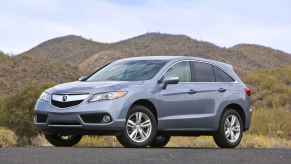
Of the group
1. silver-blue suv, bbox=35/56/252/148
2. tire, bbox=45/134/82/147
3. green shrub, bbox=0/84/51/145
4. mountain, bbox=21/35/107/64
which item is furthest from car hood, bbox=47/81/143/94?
mountain, bbox=21/35/107/64

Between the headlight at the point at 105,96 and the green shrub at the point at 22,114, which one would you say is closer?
the headlight at the point at 105,96

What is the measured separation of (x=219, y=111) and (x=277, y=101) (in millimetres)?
25261

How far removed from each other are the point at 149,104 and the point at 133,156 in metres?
2.86

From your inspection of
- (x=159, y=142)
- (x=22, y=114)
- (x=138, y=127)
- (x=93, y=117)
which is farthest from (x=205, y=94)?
(x=22, y=114)

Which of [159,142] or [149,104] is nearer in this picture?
[149,104]

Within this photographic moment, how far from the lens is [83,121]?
13.8m

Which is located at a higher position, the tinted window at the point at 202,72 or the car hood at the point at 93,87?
the tinted window at the point at 202,72

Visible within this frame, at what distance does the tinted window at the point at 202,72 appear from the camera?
51.2 ft

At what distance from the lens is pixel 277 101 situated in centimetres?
4050

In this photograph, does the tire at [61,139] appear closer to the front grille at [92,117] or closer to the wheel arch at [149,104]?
the front grille at [92,117]

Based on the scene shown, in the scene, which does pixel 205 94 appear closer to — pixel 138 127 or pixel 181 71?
pixel 181 71

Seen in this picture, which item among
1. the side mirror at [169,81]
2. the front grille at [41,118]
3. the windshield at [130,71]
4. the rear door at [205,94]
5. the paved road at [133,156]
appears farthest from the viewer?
the rear door at [205,94]

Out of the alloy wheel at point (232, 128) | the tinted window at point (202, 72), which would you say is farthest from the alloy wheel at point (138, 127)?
the alloy wheel at point (232, 128)

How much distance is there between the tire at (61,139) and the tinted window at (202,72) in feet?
7.82
